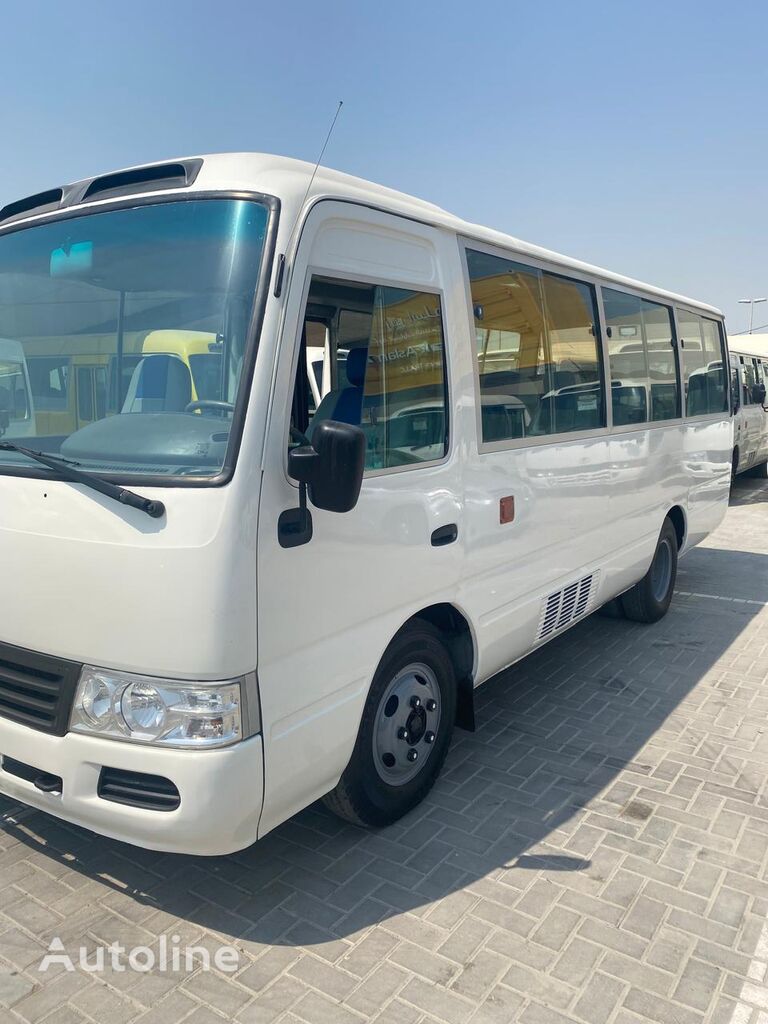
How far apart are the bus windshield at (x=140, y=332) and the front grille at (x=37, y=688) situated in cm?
67

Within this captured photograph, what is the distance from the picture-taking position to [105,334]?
112 inches

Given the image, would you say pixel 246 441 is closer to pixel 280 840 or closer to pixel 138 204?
pixel 138 204

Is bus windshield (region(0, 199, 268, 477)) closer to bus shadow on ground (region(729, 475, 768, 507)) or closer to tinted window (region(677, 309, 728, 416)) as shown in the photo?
tinted window (region(677, 309, 728, 416))

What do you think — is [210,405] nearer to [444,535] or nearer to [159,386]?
[159,386]

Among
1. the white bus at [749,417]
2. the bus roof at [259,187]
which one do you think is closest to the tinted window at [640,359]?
the bus roof at [259,187]

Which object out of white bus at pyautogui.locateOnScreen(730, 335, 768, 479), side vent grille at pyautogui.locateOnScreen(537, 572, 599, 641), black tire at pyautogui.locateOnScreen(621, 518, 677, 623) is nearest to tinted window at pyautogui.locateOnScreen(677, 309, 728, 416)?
black tire at pyautogui.locateOnScreen(621, 518, 677, 623)

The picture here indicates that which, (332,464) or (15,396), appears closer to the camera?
(332,464)

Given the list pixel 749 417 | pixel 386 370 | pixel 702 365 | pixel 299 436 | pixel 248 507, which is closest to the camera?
pixel 248 507

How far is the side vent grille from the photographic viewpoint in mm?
4613

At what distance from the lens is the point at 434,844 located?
11.2 feet

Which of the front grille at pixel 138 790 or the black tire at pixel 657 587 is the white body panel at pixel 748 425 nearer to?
the black tire at pixel 657 587

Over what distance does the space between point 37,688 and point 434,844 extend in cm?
180

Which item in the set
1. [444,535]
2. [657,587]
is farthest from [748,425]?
[444,535]

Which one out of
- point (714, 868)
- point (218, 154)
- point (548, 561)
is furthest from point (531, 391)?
point (714, 868)
